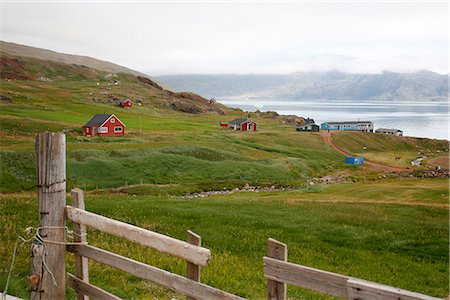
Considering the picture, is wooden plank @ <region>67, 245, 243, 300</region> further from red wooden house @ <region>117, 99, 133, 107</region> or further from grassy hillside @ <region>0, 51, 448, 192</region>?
red wooden house @ <region>117, 99, 133, 107</region>

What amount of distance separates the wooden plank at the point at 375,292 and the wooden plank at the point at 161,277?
1.75 m

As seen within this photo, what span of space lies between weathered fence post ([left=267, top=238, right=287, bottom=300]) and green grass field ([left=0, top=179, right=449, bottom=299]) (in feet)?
16.9

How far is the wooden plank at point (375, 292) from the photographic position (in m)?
4.49

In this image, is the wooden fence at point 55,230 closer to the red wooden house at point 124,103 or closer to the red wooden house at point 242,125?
the red wooden house at point 242,125

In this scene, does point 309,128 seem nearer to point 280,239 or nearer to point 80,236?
point 280,239

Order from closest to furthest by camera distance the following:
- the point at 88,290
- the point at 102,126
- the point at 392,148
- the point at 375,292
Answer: the point at 375,292
the point at 88,290
the point at 102,126
the point at 392,148

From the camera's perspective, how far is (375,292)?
473 centimetres

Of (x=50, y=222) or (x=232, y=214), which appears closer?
(x=50, y=222)

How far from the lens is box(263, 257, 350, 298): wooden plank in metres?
5.30

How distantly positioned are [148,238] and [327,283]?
Answer: 10.6ft

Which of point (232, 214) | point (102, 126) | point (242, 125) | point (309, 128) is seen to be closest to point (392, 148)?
point (309, 128)

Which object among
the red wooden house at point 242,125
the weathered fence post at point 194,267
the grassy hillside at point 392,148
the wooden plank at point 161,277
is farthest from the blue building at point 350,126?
the weathered fence post at point 194,267

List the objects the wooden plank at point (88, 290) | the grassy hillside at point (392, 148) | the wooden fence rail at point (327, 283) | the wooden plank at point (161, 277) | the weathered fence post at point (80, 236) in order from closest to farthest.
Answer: the wooden fence rail at point (327, 283) → the wooden plank at point (161, 277) → the wooden plank at point (88, 290) → the weathered fence post at point (80, 236) → the grassy hillside at point (392, 148)

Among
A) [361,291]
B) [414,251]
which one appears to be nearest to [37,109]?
[414,251]
